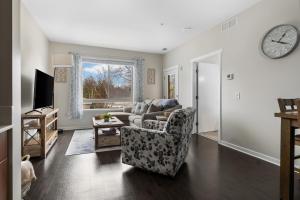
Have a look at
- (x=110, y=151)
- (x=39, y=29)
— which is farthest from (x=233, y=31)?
(x=39, y=29)

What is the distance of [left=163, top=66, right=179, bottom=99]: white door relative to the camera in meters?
5.61

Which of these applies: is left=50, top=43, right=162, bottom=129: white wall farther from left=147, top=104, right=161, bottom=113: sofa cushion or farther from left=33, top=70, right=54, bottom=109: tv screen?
left=147, top=104, right=161, bottom=113: sofa cushion

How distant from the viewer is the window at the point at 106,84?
5723 mm

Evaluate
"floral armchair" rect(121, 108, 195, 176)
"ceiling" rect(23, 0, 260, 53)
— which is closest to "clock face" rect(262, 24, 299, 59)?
"ceiling" rect(23, 0, 260, 53)

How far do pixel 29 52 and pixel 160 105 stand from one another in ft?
10.3

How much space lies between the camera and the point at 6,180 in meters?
1.17

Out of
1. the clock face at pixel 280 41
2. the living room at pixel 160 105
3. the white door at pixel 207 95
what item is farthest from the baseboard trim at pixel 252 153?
the clock face at pixel 280 41

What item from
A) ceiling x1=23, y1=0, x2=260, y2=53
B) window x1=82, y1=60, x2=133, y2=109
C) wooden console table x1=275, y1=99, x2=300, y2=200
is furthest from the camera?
window x1=82, y1=60, x2=133, y2=109

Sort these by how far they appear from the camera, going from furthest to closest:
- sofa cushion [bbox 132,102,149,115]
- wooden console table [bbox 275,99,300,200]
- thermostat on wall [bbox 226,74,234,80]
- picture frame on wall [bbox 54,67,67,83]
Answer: picture frame on wall [bbox 54,67,67,83] < sofa cushion [bbox 132,102,149,115] < thermostat on wall [bbox 226,74,234,80] < wooden console table [bbox 275,99,300,200]

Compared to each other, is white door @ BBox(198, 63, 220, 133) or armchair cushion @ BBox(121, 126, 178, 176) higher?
white door @ BBox(198, 63, 220, 133)

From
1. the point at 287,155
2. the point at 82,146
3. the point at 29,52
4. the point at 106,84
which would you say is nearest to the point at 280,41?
the point at 287,155

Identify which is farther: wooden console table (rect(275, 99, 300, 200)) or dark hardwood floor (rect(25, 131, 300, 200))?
dark hardwood floor (rect(25, 131, 300, 200))

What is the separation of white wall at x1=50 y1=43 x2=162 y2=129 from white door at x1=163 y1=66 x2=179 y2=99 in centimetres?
30

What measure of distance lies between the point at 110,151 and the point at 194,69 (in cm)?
301
